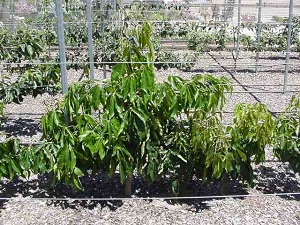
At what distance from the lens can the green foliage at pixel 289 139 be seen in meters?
2.89

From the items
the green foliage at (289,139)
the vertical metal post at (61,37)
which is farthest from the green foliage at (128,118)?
the green foliage at (289,139)

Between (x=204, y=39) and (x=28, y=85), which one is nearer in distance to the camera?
(x=28, y=85)

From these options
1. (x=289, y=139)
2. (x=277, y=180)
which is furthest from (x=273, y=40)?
(x=289, y=139)

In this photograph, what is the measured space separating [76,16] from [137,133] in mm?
7403

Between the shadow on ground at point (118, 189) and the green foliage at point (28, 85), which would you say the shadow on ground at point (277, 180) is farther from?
the green foliage at point (28, 85)

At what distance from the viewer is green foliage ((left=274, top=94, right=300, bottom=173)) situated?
2895mm

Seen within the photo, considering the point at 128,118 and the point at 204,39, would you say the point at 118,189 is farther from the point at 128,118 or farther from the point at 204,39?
the point at 204,39

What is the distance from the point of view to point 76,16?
962 cm

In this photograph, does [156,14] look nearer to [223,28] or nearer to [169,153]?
[223,28]

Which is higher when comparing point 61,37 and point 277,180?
point 61,37

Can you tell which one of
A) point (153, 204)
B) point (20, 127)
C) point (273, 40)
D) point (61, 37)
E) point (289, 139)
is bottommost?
point (153, 204)

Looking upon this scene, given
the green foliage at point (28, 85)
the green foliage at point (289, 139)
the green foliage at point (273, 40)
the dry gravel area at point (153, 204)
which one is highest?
the green foliage at point (273, 40)

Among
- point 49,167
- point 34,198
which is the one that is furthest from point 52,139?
point 34,198

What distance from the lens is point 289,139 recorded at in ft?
9.56
